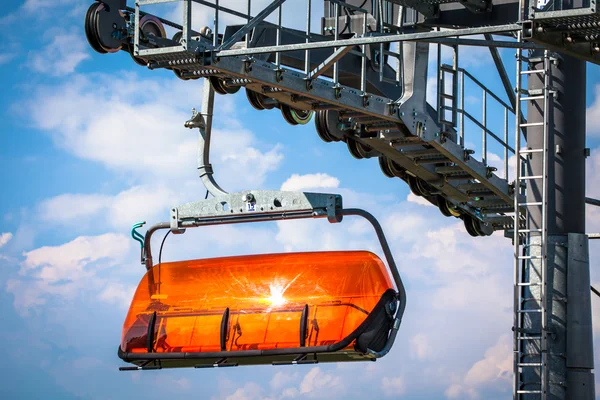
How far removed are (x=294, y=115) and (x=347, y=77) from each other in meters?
1.45

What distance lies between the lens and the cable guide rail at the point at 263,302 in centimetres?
1459

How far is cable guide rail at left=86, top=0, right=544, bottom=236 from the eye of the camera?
1358 cm

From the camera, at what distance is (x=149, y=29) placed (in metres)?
14.0

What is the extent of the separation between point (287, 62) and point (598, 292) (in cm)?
583

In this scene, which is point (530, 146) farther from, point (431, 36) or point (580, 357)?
point (431, 36)

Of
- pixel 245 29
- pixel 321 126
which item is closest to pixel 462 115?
pixel 321 126

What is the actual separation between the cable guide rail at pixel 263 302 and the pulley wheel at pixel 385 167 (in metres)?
3.62

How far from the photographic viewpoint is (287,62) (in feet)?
55.0

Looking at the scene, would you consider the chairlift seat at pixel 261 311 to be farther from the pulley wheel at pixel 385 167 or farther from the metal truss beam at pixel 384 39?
the pulley wheel at pixel 385 167

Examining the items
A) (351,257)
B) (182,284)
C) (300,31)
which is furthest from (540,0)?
(182,284)

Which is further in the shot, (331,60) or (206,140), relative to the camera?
(206,140)

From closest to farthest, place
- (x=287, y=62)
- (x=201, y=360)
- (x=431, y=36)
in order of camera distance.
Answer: (x=431, y=36), (x=201, y=360), (x=287, y=62)

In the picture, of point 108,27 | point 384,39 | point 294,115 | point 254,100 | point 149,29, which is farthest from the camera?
point 294,115

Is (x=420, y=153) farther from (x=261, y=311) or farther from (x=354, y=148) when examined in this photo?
(x=261, y=311)
